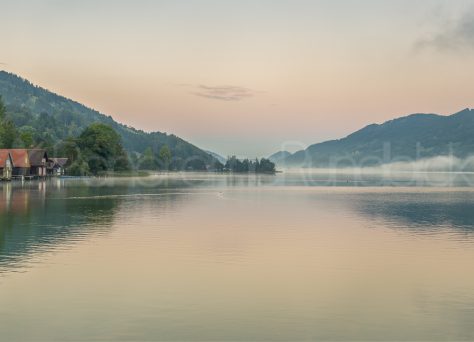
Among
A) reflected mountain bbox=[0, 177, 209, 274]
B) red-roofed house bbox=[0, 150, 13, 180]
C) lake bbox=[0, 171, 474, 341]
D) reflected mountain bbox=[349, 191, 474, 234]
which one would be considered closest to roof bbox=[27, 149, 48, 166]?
red-roofed house bbox=[0, 150, 13, 180]

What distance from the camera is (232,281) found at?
27812 mm

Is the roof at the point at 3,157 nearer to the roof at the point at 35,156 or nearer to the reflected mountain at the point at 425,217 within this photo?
the roof at the point at 35,156

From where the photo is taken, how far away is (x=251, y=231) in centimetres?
4912

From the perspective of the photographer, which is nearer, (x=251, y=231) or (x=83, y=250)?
(x=83, y=250)

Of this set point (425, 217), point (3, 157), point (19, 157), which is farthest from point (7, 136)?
point (425, 217)

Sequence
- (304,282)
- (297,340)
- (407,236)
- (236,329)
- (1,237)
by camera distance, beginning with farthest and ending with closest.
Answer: (407,236)
(1,237)
(304,282)
(236,329)
(297,340)

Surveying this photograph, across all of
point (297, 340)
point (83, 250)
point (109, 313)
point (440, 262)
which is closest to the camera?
point (297, 340)

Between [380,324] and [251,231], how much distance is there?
94.8 ft

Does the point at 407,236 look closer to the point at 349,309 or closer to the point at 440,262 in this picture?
the point at 440,262

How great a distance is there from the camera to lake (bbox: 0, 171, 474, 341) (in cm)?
1994

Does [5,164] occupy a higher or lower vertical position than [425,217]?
higher

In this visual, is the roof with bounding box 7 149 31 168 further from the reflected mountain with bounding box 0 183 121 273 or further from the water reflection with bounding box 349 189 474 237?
the water reflection with bounding box 349 189 474 237

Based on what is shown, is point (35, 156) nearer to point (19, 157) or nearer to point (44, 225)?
point (19, 157)

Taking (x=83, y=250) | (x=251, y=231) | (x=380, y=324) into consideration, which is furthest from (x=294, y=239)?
(x=380, y=324)
